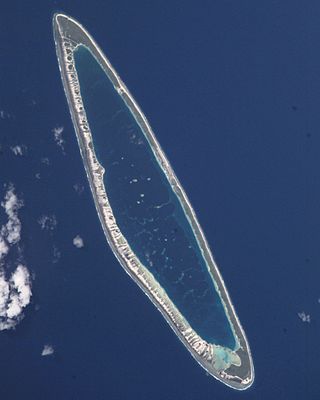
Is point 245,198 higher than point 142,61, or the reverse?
point 142,61

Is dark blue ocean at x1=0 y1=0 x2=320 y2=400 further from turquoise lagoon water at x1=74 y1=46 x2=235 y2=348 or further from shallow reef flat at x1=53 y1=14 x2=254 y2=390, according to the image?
turquoise lagoon water at x1=74 y1=46 x2=235 y2=348

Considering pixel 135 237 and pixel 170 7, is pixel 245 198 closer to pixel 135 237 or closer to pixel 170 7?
pixel 135 237

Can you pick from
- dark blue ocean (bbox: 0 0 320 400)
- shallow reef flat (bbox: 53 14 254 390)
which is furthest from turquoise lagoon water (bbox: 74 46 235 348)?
dark blue ocean (bbox: 0 0 320 400)

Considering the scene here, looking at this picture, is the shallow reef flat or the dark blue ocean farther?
the shallow reef flat

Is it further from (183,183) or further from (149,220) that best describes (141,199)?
(183,183)

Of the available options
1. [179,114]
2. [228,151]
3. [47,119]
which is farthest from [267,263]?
[47,119]

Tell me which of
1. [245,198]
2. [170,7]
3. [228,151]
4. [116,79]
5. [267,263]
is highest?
[170,7]

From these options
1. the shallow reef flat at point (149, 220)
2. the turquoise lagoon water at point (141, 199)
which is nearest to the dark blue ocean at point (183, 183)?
the shallow reef flat at point (149, 220)
